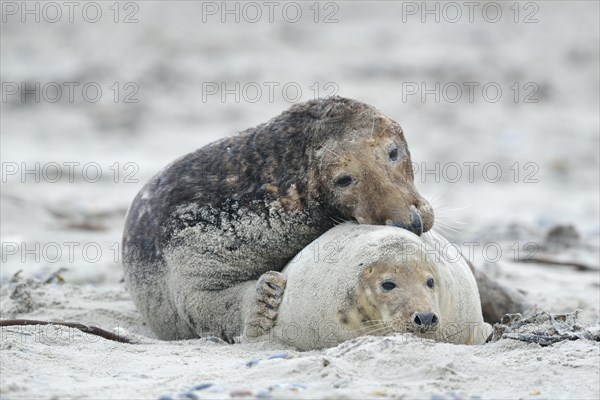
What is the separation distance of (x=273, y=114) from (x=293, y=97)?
1.89ft

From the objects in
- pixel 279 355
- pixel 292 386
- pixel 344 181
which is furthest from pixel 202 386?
pixel 344 181

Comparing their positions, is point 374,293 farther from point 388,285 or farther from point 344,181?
point 344,181

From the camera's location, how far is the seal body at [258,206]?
17.6 feet

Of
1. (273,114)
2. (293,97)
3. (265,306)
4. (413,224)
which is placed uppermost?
(293,97)

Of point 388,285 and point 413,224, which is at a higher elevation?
point 413,224

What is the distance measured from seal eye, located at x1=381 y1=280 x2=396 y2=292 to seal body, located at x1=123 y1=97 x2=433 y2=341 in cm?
53

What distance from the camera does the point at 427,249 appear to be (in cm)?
502

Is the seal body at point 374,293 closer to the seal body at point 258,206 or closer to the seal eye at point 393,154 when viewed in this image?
the seal body at point 258,206

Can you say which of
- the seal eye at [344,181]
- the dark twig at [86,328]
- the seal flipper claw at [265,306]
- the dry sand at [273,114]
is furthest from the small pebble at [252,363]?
the seal eye at [344,181]

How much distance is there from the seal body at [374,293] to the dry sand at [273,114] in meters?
0.24

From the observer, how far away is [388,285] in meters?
4.76

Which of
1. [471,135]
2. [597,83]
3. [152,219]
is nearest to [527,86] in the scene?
[597,83]

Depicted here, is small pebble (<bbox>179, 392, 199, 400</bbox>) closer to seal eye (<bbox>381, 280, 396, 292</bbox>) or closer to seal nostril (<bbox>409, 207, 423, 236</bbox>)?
seal eye (<bbox>381, 280, 396, 292</bbox>)

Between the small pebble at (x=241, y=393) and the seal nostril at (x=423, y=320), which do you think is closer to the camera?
the small pebble at (x=241, y=393)
